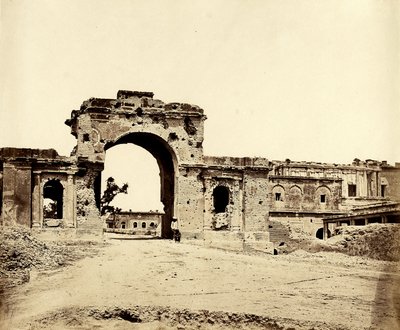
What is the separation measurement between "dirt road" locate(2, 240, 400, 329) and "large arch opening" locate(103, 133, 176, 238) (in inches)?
320

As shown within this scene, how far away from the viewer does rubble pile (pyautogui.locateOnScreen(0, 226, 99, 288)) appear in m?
15.6

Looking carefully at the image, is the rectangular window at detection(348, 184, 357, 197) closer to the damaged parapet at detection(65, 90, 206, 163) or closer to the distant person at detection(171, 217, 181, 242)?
the damaged parapet at detection(65, 90, 206, 163)

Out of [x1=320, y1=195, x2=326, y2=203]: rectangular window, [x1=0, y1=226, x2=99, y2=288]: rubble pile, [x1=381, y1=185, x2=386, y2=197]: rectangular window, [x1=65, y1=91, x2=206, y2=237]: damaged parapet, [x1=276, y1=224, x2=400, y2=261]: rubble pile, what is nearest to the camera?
[x1=0, y1=226, x2=99, y2=288]: rubble pile

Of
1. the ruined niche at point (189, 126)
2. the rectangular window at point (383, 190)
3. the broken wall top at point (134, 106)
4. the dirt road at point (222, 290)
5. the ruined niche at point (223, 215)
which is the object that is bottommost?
the dirt road at point (222, 290)

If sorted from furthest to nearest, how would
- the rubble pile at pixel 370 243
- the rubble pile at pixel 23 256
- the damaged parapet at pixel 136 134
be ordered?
the damaged parapet at pixel 136 134, the rubble pile at pixel 370 243, the rubble pile at pixel 23 256

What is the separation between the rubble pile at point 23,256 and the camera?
15609 millimetres

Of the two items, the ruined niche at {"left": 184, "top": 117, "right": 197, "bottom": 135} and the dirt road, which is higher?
the ruined niche at {"left": 184, "top": 117, "right": 197, "bottom": 135}

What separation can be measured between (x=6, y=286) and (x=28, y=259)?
1.72m

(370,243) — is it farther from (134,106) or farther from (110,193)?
(110,193)

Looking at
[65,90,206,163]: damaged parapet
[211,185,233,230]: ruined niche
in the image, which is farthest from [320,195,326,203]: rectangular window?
[65,90,206,163]: damaged parapet

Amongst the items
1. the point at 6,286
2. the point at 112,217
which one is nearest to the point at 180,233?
the point at 6,286

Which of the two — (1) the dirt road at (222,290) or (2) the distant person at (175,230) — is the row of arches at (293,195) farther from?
(1) the dirt road at (222,290)

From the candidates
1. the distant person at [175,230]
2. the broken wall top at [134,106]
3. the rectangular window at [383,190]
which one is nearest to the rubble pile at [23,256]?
the distant person at [175,230]

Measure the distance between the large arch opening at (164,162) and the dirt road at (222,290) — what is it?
812 centimetres
